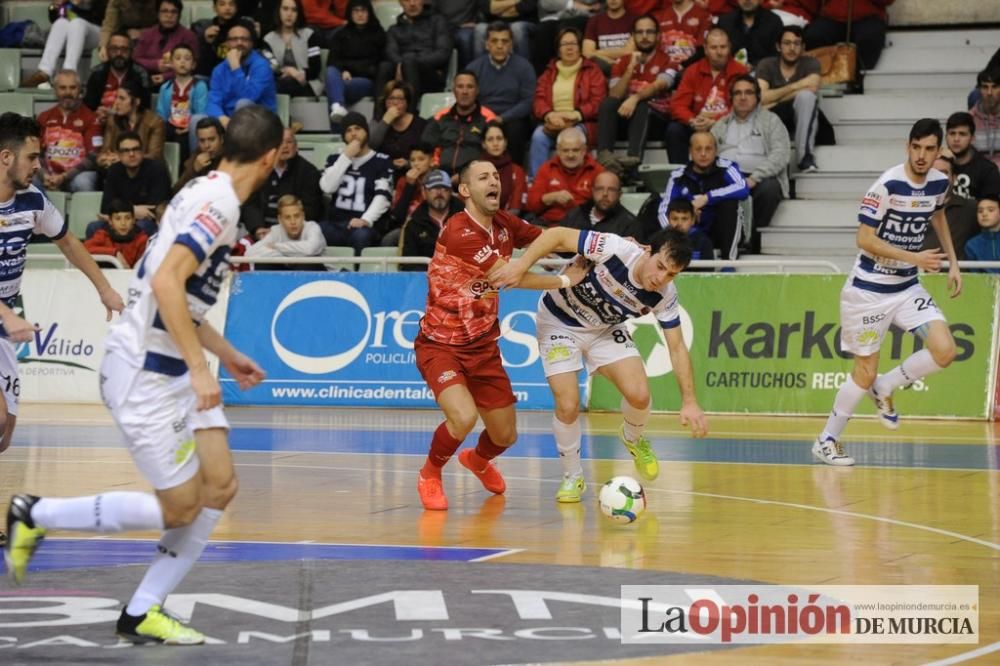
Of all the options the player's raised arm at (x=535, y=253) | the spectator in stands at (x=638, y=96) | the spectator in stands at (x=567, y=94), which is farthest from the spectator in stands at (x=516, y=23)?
the player's raised arm at (x=535, y=253)

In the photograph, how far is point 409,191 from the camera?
18.4 metres

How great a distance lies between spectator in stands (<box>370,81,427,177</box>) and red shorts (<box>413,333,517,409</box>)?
29.3 feet

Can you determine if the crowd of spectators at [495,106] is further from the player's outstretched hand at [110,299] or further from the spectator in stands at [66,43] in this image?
the player's outstretched hand at [110,299]

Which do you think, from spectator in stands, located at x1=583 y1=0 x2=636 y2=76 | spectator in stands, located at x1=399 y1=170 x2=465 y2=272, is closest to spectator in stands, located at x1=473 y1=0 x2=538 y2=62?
spectator in stands, located at x1=583 y1=0 x2=636 y2=76

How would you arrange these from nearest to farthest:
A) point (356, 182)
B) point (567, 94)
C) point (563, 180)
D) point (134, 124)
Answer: point (563, 180) < point (356, 182) < point (567, 94) < point (134, 124)

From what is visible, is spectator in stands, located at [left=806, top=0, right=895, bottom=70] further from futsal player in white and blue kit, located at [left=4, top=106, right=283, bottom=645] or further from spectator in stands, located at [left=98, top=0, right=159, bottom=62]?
futsal player in white and blue kit, located at [left=4, top=106, right=283, bottom=645]

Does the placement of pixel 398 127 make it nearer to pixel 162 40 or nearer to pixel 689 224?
pixel 162 40

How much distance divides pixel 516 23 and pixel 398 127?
2397 millimetres

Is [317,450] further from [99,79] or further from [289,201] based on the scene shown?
[99,79]

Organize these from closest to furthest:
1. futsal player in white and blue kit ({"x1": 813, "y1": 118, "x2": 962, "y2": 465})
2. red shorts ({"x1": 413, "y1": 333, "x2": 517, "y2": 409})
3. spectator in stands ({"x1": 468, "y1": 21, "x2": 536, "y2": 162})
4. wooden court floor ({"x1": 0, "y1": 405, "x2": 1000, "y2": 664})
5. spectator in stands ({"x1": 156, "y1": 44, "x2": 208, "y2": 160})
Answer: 1. wooden court floor ({"x1": 0, "y1": 405, "x2": 1000, "y2": 664})
2. red shorts ({"x1": 413, "y1": 333, "x2": 517, "y2": 409})
3. futsal player in white and blue kit ({"x1": 813, "y1": 118, "x2": 962, "y2": 465})
4. spectator in stands ({"x1": 468, "y1": 21, "x2": 536, "y2": 162})
5. spectator in stands ({"x1": 156, "y1": 44, "x2": 208, "y2": 160})

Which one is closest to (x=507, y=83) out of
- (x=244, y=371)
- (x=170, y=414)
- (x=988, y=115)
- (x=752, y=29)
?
(x=752, y=29)

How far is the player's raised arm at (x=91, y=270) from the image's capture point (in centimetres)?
864

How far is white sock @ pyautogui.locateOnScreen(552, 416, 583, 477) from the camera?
1023 centimetres

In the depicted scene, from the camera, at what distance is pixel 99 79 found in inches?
834
